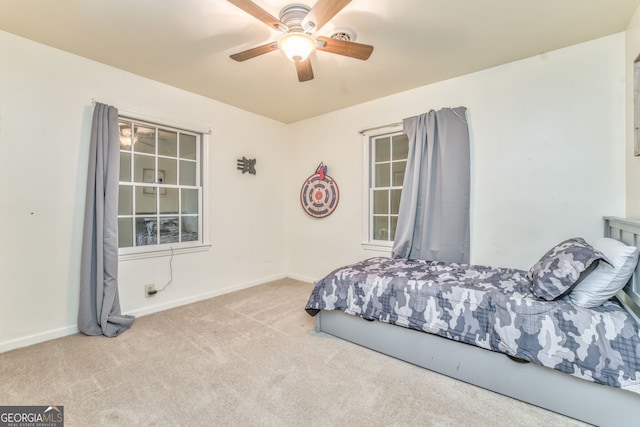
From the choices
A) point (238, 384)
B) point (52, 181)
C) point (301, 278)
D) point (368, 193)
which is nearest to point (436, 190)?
point (368, 193)

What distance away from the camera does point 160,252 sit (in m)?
3.16

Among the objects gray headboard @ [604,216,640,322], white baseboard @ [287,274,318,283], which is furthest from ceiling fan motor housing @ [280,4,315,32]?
white baseboard @ [287,274,318,283]

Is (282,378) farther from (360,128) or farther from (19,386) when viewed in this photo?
(360,128)

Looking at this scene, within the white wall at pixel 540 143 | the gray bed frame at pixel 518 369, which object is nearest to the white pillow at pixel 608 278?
the gray bed frame at pixel 518 369

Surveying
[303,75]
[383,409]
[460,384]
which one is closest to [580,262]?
[460,384]

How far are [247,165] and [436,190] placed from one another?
242 cm

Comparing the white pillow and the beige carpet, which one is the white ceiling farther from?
the beige carpet

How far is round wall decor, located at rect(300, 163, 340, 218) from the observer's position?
4.02 meters

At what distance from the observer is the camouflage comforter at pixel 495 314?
1.47m

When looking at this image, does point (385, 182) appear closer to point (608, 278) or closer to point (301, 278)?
point (301, 278)

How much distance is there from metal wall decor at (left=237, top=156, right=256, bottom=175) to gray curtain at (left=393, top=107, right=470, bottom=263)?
205 cm

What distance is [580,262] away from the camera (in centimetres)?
168

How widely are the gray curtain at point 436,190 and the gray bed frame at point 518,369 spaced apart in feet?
3.54

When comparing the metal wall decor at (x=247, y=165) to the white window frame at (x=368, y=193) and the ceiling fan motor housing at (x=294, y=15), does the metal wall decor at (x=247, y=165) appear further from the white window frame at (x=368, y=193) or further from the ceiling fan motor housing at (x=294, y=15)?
the ceiling fan motor housing at (x=294, y=15)
